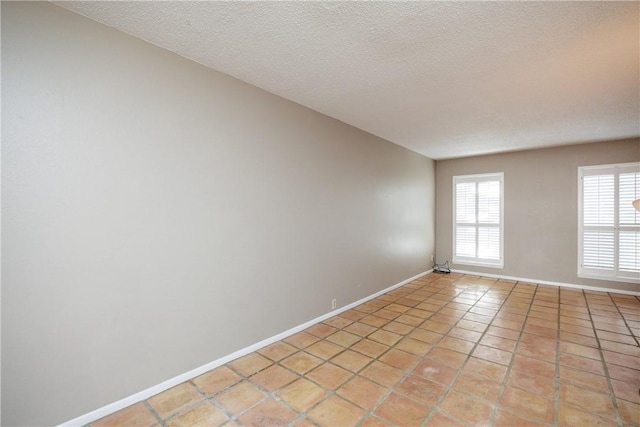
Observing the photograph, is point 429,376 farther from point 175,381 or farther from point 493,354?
point 175,381

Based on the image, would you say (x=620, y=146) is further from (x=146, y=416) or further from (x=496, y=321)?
(x=146, y=416)

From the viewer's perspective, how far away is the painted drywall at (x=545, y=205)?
193 inches

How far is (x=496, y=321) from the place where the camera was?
140 inches

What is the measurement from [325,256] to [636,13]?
3.19m

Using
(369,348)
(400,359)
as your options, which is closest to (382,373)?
(400,359)

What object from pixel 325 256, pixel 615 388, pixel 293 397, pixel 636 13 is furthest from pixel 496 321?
pixel 636 13

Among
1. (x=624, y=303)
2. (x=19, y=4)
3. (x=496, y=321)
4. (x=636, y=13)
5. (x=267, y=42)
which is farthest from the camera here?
(x=624, y=303)

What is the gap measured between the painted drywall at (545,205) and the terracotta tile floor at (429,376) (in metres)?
1.49

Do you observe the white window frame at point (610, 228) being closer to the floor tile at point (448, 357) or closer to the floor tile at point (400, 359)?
the floor tile at point (448, 357)

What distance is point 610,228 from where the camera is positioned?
475 cm

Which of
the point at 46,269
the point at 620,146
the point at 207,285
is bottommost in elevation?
the point at 207,285

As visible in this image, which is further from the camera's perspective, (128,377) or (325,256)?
(325,256)

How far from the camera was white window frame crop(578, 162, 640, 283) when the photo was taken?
15.1 ft

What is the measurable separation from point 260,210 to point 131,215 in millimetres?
1114
